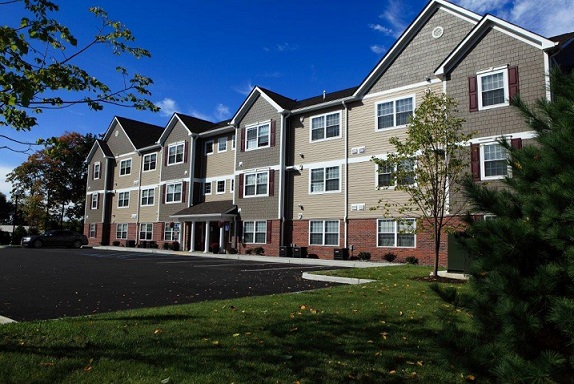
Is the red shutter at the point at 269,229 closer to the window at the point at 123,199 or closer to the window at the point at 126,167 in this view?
the window at the point at 123,199

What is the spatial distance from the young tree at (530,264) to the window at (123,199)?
4242cm

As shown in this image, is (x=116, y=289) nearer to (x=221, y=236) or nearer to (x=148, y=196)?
(x=221, y=236)

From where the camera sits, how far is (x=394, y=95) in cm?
2338

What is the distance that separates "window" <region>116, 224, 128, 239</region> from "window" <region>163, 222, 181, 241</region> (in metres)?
6.99

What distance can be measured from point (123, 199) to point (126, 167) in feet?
10.4

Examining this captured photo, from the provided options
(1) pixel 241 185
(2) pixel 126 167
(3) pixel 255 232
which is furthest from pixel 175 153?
(3) pixel 255 232

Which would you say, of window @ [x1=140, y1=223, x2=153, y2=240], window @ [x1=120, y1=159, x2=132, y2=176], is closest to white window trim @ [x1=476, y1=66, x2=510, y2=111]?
window @ [x1=140, y1=223, x2=153, y2=240]

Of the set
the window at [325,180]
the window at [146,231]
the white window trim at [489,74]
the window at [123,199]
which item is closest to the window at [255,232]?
the window at [325,180]

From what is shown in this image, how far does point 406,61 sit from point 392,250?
995 cm

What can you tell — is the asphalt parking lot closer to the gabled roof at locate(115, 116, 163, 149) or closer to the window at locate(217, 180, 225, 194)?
the window at locate(217, 180, 225, 194)

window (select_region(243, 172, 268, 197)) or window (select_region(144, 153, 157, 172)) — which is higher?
window (select_region(144, 153, 157, 172))

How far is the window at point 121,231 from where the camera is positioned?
41963 mm

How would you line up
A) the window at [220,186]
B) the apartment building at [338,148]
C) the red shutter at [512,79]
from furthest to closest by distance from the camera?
the window at [220,186] < the apartment building at [338,148] < the red shutter at [512,79]

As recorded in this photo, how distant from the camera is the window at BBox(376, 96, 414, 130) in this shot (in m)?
22.8
